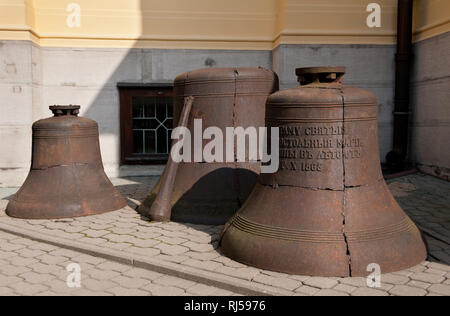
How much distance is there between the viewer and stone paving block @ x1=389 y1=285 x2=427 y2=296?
11.3ft

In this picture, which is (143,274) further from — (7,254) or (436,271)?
(436,271)

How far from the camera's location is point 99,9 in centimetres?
934

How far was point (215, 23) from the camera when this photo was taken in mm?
9680

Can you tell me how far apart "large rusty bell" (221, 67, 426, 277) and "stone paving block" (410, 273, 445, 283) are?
170 mm

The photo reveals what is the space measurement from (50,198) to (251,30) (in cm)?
570

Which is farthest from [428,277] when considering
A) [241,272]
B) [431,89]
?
[431,89]

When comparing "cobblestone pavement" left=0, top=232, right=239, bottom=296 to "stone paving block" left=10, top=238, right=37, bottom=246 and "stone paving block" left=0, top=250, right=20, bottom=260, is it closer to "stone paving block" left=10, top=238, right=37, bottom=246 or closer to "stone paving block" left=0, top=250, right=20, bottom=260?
"stone paving block" left=0, top=250, right=20, bottom=260

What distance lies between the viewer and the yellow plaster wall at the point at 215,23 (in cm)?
918

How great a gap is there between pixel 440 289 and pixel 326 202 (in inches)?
44.1

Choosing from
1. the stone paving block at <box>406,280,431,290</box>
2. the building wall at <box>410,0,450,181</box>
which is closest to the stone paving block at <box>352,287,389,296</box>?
the stone paving block at <box>406,280,431,290</box>

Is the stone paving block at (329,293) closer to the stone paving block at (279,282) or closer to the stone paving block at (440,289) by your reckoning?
the stone paving block at (279,282)

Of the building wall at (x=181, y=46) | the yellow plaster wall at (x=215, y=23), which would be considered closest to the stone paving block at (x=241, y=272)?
the building wall at (x=181, y=46)

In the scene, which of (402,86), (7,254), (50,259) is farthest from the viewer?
(402,86)

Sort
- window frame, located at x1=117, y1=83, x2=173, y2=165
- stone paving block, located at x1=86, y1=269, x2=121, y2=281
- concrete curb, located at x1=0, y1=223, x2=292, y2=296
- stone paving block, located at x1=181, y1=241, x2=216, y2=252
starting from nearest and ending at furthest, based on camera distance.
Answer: concrete curb, located at x1=0, y1=223, x2=292, y2=296
stone paving block, located at x1=86, y1=269, x2=121, y2=281
stone paving block, located at x1=181, y1=241, x2=216, y2=252
window frame, located at x1=117, y1=83, x2=173, y2=165
